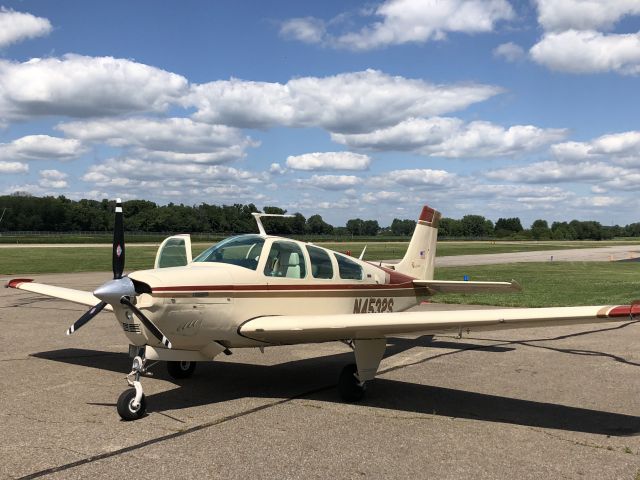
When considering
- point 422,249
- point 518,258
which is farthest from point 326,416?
point 518,258

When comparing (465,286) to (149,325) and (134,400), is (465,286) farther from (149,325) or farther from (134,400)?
(134,400)

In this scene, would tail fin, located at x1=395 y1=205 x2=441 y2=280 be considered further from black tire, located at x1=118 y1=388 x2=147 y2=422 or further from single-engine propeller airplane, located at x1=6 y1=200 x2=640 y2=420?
black tire, located at x1=118 y1=388 x2=147 y2=422

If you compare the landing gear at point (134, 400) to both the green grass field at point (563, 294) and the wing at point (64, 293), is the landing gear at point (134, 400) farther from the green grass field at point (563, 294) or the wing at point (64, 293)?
the green grass field at point (563, 294)

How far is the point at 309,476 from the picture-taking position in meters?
4.75

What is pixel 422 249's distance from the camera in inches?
456

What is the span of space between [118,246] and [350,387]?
336 centimetres

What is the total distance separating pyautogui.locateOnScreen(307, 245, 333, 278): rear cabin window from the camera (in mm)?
8180

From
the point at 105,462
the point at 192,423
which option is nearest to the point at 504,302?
the point at 192,423

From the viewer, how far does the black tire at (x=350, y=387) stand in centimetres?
723

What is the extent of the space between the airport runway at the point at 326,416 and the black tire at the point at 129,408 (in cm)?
9

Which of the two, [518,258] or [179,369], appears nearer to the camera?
[179,369]

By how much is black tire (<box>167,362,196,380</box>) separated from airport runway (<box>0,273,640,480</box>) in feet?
0.62

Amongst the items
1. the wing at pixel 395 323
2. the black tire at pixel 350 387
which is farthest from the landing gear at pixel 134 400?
the black tire at pixel 350 387

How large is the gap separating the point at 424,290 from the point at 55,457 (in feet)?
23.4
